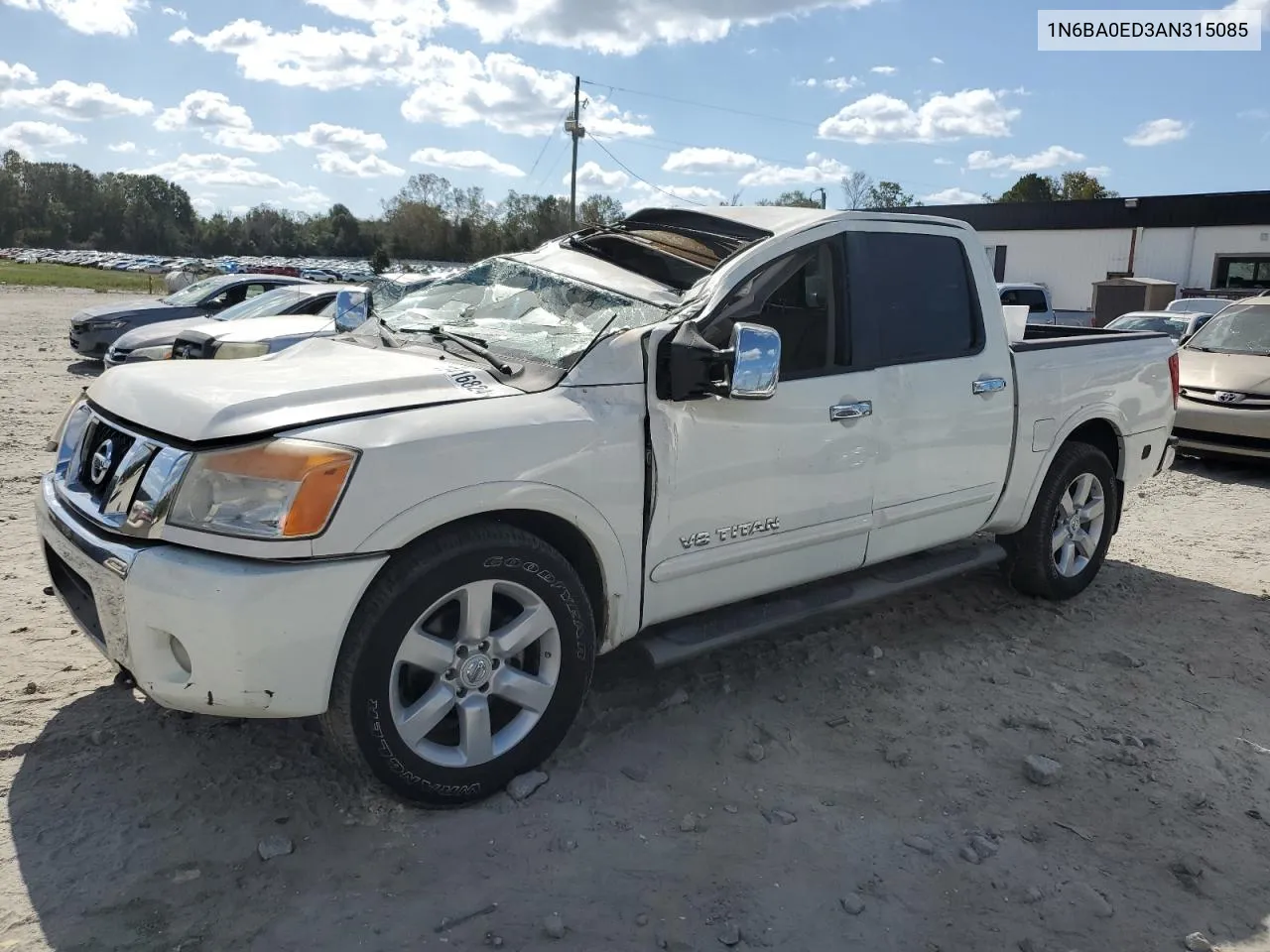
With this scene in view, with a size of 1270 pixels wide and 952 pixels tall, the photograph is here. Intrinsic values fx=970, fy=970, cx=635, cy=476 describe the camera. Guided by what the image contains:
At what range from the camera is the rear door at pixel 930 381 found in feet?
13.4

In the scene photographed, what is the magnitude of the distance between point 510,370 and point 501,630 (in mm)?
871

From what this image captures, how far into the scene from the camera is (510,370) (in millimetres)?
3279

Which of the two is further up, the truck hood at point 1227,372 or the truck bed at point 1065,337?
the truck bed at point 1065,337

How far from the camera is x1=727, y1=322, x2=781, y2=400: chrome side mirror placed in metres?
3.17

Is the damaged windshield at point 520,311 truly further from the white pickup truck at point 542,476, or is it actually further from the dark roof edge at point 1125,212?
the dark roof edge at point 1125,212

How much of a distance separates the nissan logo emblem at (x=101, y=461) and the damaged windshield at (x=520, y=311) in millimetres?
1196

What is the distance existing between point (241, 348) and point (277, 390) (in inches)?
287

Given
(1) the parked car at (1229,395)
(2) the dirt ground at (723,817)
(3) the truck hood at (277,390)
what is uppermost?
(3) the truck hood at (277,390)

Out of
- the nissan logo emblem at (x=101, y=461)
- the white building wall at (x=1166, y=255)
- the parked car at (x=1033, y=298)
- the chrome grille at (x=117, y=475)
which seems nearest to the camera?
→ the chrome grille at (x=117, y=475)

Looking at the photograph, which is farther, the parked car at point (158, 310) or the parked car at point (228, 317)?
the parked car at point (158, 310)

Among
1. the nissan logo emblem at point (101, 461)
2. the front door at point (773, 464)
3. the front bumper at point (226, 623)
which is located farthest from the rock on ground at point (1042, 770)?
the nissan logo emblem at point (101, 461)

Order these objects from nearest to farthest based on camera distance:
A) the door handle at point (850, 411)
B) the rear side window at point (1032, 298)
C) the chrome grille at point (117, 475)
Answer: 1. the chrome grille at point (117, 475)
2. the door handle at point (850, 411)
3. the rear side window at point (1032, 298)

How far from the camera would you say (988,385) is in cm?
447

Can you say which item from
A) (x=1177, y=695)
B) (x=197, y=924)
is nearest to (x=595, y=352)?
(x=197, y=924)
